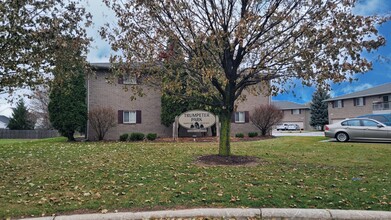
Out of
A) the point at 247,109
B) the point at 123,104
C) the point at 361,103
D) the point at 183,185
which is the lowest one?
the point at 183,185

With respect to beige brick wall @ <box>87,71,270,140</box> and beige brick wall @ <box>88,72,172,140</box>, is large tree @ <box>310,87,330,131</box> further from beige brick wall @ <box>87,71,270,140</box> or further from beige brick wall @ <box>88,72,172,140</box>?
beige brick wall @ <box>88,72,172,140</box>

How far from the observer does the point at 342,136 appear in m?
16.6

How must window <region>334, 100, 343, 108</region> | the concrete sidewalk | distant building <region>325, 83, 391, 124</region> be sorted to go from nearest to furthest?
the concrete sidewalk → distant building <region>325, 83, 391, 124</region> → window <region>334, 100, 343, 108</region>

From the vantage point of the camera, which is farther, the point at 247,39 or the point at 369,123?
the point at 369,123

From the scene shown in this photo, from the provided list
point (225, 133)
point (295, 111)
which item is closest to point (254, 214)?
point (225, 133)

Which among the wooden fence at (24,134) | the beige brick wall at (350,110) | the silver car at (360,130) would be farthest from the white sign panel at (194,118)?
the beige brick wall at (350,110)

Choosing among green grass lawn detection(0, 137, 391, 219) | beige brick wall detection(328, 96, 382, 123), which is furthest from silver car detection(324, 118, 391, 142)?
beige brick wall detection(328, 96, 382, 123)

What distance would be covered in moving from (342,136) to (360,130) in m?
0.95

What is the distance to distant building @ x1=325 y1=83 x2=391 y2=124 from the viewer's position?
1425 inches

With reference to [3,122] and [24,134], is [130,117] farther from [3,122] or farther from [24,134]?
[3,122]

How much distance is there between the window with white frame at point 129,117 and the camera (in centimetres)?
2206

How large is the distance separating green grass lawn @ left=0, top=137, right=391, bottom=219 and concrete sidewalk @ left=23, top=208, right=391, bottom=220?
0.27m

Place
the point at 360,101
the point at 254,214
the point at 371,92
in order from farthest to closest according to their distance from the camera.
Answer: the point at 360,101 < the point at 371,92 < the point at 254,214

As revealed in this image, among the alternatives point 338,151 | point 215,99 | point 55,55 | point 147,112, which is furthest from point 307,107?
point 55,55
